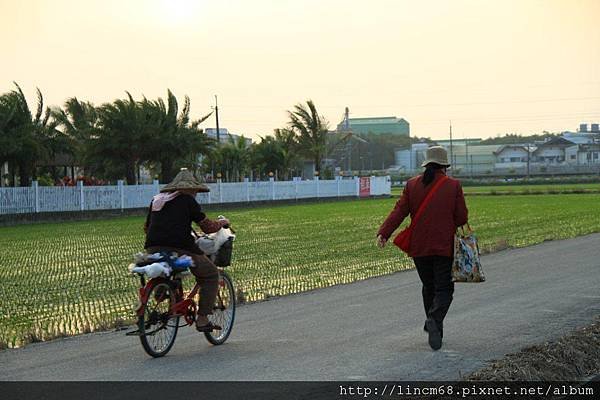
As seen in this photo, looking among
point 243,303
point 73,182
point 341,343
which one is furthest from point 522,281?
point 73,182

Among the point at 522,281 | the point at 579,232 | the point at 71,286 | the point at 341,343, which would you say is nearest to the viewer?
the point at 341,343

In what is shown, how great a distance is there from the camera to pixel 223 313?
1045 centimetres

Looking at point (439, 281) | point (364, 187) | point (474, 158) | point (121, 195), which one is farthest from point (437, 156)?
point (474, 158)

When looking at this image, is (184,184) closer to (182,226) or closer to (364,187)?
(182,226)

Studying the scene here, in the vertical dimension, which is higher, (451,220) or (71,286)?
(451,220)

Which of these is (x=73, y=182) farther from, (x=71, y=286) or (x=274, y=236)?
(x=71, y=286)

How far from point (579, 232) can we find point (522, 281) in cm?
1353

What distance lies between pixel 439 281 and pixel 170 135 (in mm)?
48900

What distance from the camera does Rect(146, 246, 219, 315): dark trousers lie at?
9.82 metres

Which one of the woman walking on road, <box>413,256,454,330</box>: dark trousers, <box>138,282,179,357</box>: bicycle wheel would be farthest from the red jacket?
<box>138,282,179,357</box>: bicycle wheel

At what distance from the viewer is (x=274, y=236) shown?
3094cm

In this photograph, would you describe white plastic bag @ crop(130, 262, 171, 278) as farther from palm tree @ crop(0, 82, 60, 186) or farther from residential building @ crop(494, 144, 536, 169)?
residential building @ crop(494, 144, 536, 169)

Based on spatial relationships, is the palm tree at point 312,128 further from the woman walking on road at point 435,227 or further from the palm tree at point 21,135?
the woman walking on road at point 435,227

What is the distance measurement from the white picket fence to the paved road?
98.0 ft
